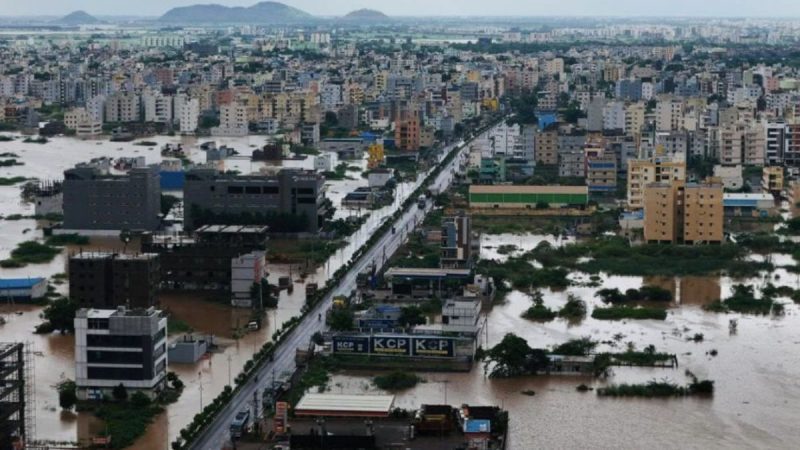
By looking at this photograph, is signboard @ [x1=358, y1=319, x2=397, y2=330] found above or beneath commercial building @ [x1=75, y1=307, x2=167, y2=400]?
beneath

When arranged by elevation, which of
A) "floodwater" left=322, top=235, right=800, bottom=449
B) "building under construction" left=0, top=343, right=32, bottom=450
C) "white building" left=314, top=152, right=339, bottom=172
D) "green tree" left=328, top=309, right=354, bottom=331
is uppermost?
"building under construction" left=0, top=343, right=32, bottom=450

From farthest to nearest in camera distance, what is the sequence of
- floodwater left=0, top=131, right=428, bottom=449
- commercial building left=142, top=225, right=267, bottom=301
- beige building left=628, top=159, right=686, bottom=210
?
1. beige building left=628, top=159, right=686, bottom=210
2. commercial building left=142, top=225, right=267, bottom=301
3. floodwater left=0, top=131, right=428, bottom=449

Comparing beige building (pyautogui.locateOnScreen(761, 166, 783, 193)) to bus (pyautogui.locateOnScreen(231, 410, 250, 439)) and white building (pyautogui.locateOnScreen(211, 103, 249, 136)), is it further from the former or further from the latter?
bus (pyautogui.locateOnScreen(231, 410, 250, 439))

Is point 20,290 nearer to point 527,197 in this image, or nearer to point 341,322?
point 341,322

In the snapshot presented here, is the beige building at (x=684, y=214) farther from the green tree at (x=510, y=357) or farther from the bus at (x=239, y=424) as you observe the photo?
the bus at (x=239, y=424)

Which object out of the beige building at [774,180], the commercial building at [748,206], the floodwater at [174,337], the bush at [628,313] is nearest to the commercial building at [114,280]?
the floodwater at [174,337]

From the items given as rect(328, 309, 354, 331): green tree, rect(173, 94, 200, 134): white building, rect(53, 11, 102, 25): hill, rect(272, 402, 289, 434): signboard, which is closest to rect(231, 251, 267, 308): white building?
rect(328, 309, 354, 331): green tree
